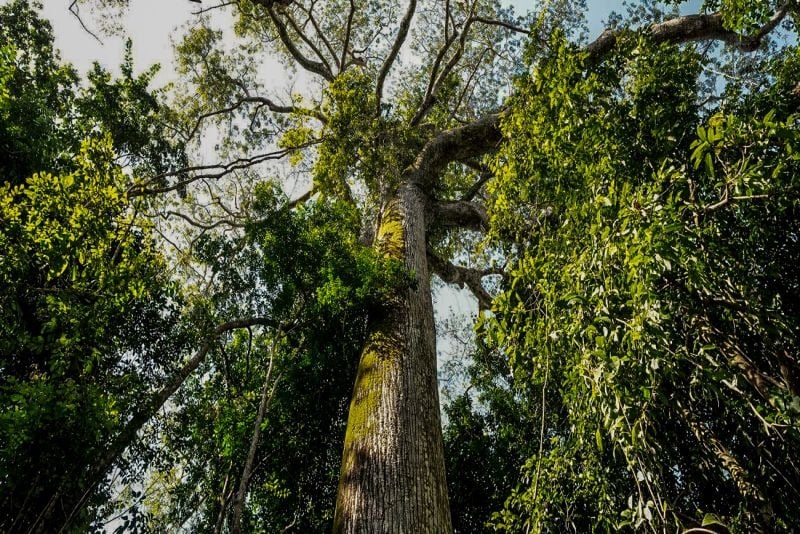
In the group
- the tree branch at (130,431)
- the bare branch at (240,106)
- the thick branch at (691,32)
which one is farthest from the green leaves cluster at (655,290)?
the bare branch at (240,106)

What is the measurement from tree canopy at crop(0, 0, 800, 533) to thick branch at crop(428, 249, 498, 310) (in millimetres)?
1318

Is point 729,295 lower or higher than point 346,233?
lower

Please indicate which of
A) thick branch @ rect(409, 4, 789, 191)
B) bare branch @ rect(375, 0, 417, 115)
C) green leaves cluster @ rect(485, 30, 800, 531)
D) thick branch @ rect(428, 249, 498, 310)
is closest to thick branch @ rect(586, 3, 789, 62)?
thick branch @ rect(409, 4, 789, 191)

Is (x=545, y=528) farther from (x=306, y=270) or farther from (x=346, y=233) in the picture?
(x=346, y=233)

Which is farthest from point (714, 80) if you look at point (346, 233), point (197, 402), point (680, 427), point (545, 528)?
point (197, 402)

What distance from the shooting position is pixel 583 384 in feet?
8.48

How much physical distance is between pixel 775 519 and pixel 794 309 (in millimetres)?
1123

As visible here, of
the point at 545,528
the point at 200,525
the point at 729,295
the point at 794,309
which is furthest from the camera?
the point at 200,525

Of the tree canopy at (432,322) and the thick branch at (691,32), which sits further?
the thick branch at (691,32)

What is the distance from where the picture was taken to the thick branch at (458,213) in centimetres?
798

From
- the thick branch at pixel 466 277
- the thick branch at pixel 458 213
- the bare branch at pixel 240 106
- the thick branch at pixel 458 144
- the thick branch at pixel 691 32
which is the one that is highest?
the bare branch at pixel 240 106

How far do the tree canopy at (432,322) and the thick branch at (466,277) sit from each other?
4.32 feet

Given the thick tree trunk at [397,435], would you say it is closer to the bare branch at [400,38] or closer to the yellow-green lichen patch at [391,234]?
the yellow-green lichen patch at [391,234]

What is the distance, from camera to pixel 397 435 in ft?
11.0
